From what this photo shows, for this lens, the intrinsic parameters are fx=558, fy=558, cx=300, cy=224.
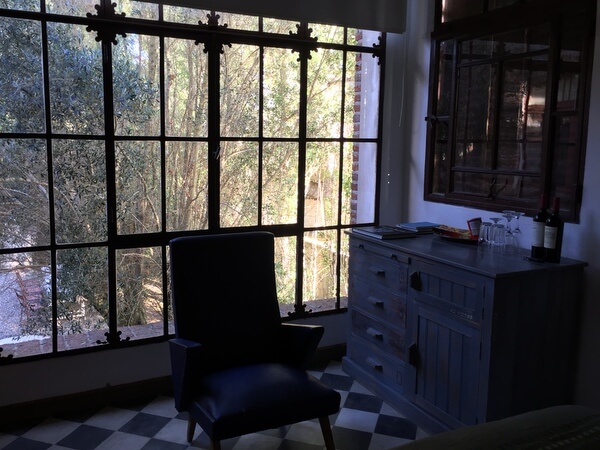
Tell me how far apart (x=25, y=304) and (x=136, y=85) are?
4.31ft

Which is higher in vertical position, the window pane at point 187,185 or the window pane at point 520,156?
the window pane at point 520,156

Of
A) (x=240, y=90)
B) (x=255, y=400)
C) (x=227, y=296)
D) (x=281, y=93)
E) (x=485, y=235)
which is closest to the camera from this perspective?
(x=255, y=400)

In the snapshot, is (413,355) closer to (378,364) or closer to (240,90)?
(378,364)

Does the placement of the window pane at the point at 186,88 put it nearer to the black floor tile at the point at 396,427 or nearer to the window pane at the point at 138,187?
the window pane at the point at 138,187

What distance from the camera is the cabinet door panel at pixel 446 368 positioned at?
8.29 feet

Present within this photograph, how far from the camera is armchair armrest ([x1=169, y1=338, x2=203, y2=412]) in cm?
242

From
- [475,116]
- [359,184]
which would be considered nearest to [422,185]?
[359,184]

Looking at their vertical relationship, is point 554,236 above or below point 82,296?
A: above

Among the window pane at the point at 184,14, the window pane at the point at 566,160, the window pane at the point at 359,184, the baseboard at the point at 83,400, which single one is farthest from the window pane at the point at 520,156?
the baseboard at the point at 83,400

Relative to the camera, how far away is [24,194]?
114 inches

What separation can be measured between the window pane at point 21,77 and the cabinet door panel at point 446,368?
2.21 metres

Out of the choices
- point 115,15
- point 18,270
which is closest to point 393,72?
point 115,15

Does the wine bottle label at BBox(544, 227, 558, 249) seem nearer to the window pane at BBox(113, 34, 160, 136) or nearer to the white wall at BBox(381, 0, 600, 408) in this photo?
the white wall at BBox(381, 0, 600, 408)

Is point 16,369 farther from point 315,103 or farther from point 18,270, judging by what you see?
point 315,103
